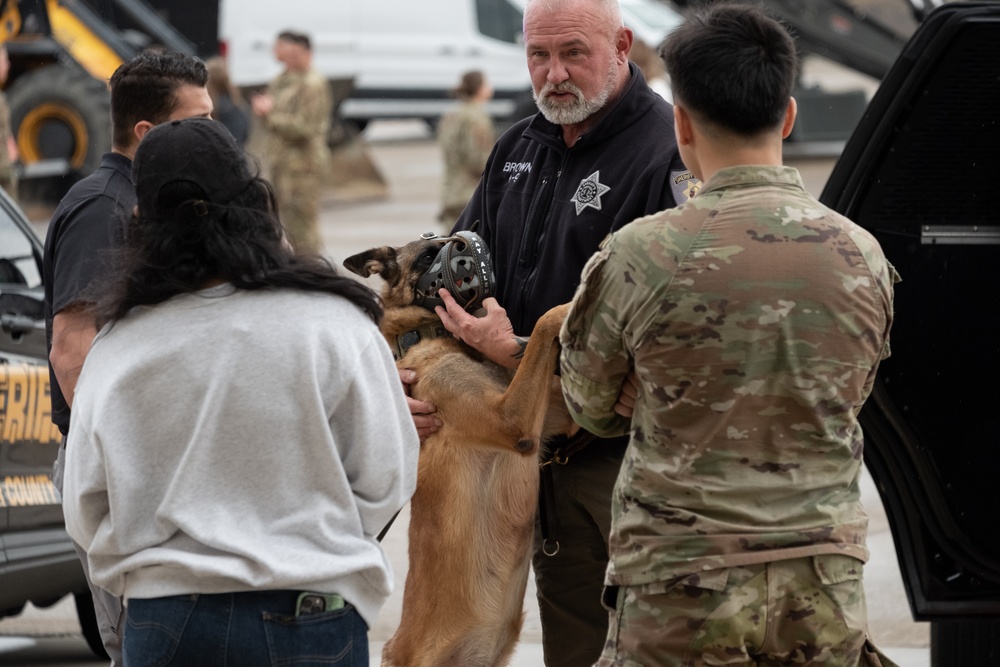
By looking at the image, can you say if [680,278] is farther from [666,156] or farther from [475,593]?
[475,593]

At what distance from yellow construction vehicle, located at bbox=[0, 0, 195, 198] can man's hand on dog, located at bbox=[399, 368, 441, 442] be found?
12043mm

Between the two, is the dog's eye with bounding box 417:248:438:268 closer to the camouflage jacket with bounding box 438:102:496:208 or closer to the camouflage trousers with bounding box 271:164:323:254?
the camouflage trousers with bounding box 271:164:323:254

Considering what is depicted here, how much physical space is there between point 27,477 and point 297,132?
9.27 metres

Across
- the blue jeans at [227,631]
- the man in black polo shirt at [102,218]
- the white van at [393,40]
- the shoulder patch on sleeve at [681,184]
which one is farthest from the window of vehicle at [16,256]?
the white van at [393,40]

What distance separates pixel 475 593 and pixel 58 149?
13.0 m

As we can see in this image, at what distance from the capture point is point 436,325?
3.75m

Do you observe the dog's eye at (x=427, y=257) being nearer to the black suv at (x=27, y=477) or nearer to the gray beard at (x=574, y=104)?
the gray beard at (x=574, y=104)

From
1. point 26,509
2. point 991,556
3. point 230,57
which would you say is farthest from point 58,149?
point 991,556

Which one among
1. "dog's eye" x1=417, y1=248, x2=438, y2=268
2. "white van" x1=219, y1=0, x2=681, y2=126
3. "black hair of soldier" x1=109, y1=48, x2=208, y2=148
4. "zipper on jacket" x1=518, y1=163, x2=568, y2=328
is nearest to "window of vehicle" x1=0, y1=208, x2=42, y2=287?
"black hair of soldier" x1=109, y1=48, x2=208, y2=148

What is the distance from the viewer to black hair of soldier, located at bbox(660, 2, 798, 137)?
2.30m

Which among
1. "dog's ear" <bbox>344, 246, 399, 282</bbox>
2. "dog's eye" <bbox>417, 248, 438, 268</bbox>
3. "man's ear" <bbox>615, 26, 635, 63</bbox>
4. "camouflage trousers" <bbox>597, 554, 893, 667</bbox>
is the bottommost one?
"camouflage trousers" <bbox>597, 554, 893, 667</bbox>

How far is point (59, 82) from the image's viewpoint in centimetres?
1488

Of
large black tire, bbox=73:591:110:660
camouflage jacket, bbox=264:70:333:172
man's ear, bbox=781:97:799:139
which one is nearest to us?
man's ear, bbox=781:97:799:139

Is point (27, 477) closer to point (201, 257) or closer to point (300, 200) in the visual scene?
point (201, 257)
